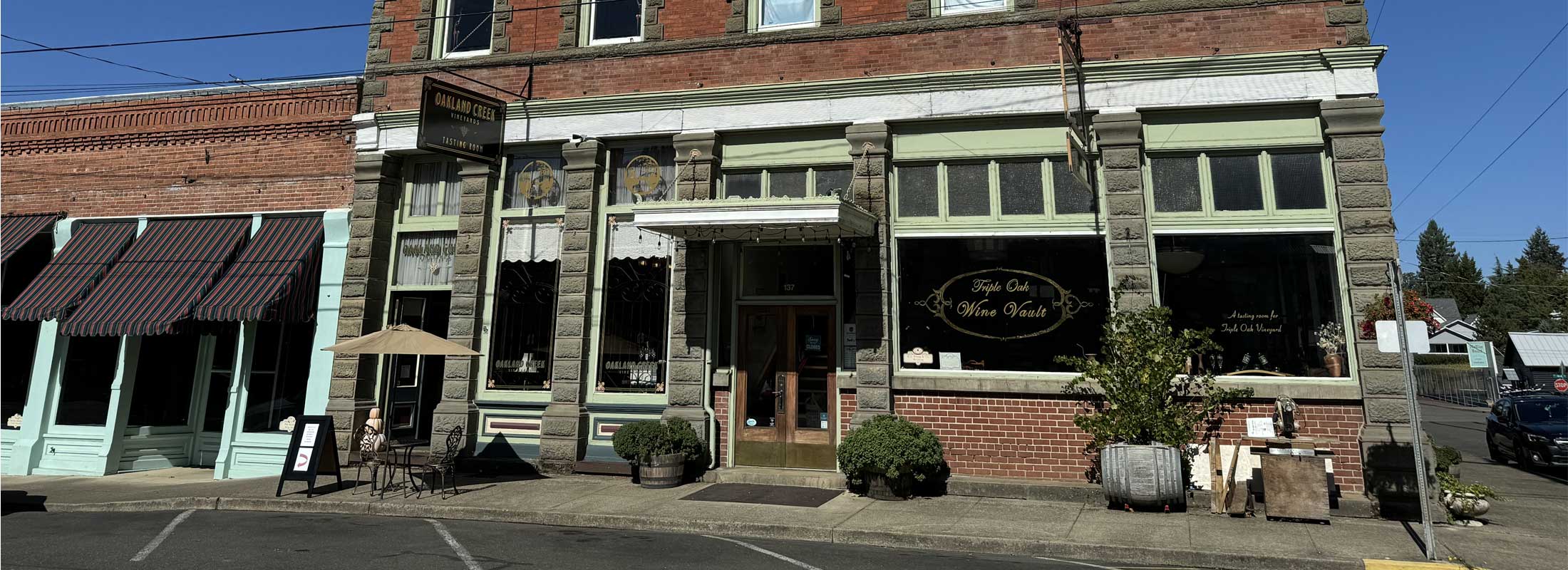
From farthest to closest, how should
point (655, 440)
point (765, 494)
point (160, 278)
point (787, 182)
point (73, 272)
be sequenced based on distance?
point (73, 272) → point (160, 278) → point (787, 182) → point (655, 440) → point (765, 494)

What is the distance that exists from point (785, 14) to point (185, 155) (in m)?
11.1

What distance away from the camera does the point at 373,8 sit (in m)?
14.1

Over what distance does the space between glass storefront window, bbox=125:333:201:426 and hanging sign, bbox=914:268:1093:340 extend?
12.7 meters

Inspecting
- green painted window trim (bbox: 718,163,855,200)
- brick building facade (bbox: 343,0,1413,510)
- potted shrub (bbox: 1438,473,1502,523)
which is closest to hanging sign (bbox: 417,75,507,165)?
brick building facade (bbox: 343,0,1413,510)

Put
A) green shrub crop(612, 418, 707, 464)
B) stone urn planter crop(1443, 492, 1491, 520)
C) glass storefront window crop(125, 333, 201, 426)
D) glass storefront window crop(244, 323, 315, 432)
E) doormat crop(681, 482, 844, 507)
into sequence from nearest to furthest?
stone urn planter crop(1443, 492, 1491, 520)
doormat crop(681, 482, 844, 507)
green shrub crop(612, 418, 707, 464)
glass storefront window crop(244, 323, 315, 432)
glass storefront window crop(125, 333, 201, 426)

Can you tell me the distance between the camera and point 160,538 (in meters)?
8.01

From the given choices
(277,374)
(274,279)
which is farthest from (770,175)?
(277,374)

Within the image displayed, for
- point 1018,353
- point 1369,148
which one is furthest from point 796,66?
point 1369,148

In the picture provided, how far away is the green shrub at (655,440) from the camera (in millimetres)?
10789

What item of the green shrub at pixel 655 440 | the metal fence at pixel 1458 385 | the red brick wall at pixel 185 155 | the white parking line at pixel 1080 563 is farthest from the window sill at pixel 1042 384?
the metal fence at pixel 1458 385

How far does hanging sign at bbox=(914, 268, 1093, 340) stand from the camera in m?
10.6

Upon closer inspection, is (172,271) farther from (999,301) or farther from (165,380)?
(999,301)

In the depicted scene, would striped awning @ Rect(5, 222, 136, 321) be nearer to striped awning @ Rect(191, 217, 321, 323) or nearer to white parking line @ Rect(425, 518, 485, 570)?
striped awning @ Rect(191, 217, 321, 323)

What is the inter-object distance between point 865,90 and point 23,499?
495 inches
